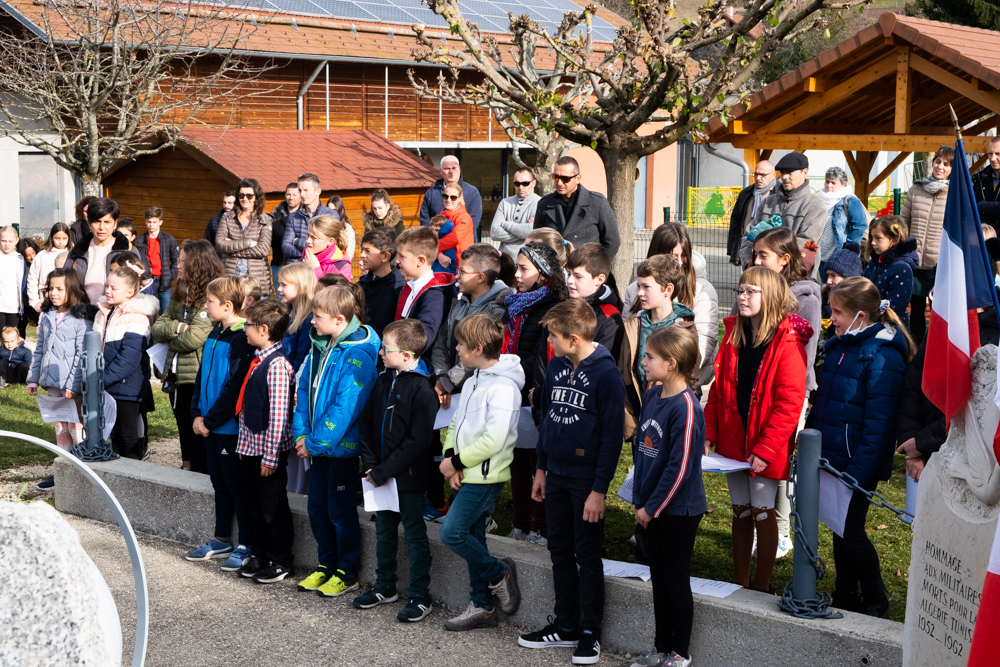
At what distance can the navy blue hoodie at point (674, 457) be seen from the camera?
432 cm

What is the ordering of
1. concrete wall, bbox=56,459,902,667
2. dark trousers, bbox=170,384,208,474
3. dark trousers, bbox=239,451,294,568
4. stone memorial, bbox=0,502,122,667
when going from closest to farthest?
stone memorial, bbox=0,502,122,667 → concrete wall, bbox=56,459,902,667 → dark trousers, bbox=239,451,294,568 → dark trousers, bbox=170,384,208,474

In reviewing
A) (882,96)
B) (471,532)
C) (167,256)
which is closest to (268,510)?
(471,532)

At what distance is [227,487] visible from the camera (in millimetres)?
6039

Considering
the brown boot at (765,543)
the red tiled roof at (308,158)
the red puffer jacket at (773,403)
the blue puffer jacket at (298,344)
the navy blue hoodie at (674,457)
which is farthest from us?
the red tiled roof at (308,158)

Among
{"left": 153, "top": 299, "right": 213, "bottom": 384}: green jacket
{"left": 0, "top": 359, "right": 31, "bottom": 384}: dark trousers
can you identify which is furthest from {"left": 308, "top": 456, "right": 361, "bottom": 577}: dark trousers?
{"left": 0, "top": 359, "right": 31, "bottom": 384}: dark trousers

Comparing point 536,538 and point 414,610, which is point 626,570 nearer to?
point 536,538

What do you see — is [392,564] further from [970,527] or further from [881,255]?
[881,255]

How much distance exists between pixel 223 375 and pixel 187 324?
3.31 ft

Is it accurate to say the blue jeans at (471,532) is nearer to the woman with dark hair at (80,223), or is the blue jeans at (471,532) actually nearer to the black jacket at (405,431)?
the black jacket at (405,431)

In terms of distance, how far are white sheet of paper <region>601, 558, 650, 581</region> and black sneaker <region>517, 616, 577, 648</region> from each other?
13.0 inches

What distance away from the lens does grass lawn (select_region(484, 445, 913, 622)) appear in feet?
17.6

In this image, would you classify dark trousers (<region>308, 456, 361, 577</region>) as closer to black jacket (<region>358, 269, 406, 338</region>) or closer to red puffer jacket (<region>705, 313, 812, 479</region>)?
black jacket (<region>358, 269, 406, 338</region>)

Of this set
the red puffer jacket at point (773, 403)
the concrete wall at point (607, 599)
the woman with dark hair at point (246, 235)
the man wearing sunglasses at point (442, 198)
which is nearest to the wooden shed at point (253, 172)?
the woman with dark hair at point (246, 235)

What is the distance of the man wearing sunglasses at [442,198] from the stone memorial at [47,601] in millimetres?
7664
